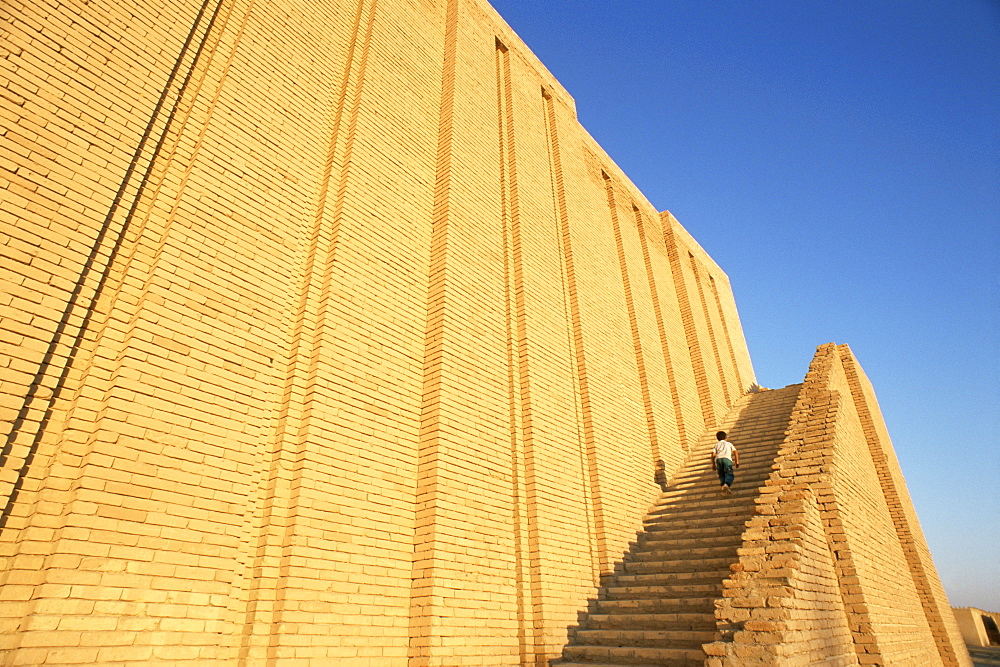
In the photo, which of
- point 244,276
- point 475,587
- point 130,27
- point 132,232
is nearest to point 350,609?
point 475,587

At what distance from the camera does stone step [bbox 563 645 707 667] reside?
4.92 meters

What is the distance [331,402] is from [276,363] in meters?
0.54

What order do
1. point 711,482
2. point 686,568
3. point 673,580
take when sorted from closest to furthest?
point 673,580 < point 686,568 < point 711,482

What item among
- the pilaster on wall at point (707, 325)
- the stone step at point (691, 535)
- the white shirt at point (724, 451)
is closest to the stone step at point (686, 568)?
the stone step at point (691, 535)

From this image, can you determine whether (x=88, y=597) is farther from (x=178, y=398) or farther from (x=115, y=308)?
(x=115, y=308)

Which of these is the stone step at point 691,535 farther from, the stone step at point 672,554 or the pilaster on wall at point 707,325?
the pilaster on wall at point 707,325

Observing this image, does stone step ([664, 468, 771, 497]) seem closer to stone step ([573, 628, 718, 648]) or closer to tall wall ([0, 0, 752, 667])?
tall wall ([0, 0, 752, 667])

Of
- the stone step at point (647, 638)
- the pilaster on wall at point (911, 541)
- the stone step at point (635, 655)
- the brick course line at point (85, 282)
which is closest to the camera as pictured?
the brick course line at point (85, 282)

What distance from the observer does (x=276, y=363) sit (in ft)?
15.4

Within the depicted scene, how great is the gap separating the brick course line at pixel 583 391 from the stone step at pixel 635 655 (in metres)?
1.15

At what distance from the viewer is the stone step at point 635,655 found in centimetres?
492

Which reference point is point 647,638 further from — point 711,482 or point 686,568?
point 711,482

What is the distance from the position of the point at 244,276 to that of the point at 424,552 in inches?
107

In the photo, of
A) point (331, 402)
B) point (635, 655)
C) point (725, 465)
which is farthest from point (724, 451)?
point (331, 402)
